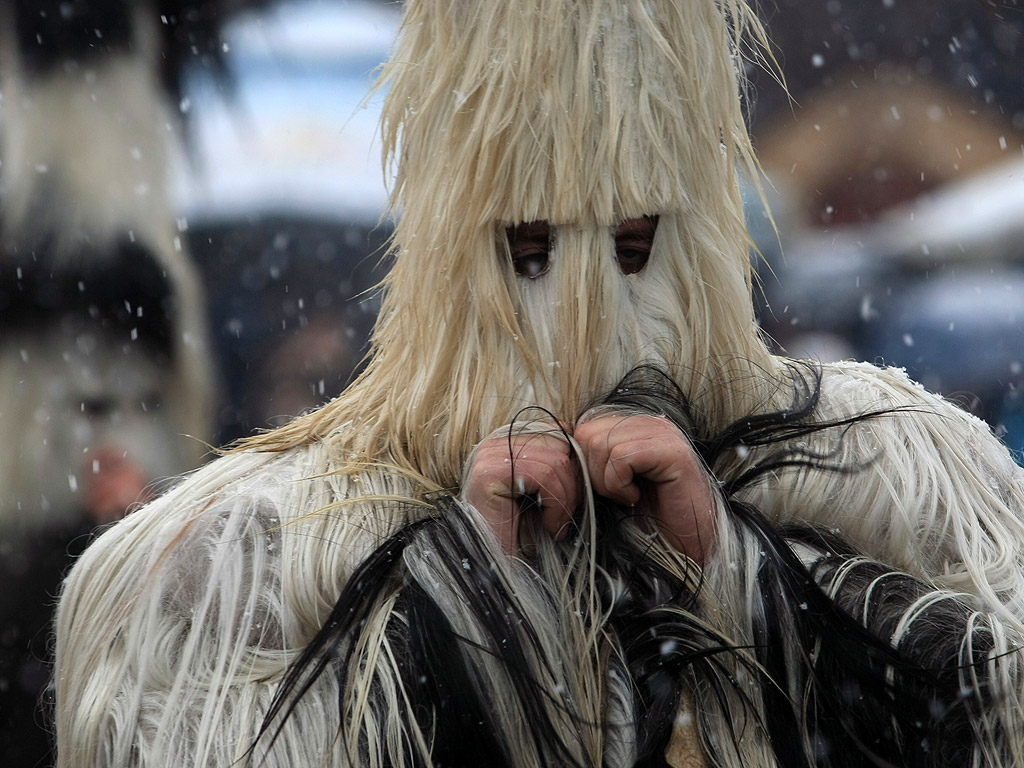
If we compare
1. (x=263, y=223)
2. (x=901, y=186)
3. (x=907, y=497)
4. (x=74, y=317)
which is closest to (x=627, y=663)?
(x=907, y=497)

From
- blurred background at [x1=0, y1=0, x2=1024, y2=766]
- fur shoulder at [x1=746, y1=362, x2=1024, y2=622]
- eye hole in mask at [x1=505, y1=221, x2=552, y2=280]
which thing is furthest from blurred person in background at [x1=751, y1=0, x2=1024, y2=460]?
eye hole in mask at [x1=505, y1=221, x2=552, y2=280]

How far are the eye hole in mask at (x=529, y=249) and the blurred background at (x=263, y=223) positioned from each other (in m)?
0.83

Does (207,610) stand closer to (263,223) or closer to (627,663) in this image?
(627,663)

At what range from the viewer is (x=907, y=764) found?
1.86ft

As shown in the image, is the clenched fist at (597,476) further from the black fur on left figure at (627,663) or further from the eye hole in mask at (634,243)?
the eye hole in mask at (634,243)

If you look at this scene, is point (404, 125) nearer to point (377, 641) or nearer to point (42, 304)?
point (377, 641)

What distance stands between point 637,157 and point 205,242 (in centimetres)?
124

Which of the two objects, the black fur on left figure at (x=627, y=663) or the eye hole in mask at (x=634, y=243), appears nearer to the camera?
the black fur on left figure at (x=627, y=663)

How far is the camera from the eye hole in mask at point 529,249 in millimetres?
666

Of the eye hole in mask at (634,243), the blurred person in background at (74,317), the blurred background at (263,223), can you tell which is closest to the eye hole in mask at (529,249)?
the eye hole in mask at (634,243)

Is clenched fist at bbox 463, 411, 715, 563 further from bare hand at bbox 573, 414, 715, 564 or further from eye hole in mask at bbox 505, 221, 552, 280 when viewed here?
eye hole in mask at bbox 505, 221, 552, 280

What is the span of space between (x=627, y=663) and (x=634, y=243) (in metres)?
0.28

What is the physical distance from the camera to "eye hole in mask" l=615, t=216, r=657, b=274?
26.5 inches

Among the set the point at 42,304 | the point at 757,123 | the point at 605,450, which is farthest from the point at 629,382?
the point at 757,123
